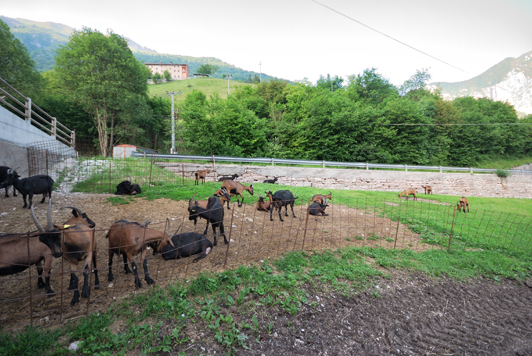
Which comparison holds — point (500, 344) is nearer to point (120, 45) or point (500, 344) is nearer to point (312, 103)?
point (312, 103)

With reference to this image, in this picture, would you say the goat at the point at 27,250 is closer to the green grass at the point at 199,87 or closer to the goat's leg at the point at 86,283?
the goat's leg at the point at 86,283

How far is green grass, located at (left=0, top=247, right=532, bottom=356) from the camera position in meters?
2.91

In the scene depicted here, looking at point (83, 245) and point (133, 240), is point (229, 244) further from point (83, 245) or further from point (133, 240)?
point (83, 245)

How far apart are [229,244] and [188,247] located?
93cm

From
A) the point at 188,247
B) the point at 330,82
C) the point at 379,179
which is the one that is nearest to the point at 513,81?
the point at 330,82

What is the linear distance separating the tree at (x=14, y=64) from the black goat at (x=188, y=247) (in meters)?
27.4

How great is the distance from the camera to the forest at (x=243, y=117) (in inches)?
884

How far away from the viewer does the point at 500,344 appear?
148 inches

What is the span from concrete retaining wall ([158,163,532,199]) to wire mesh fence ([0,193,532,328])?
6945mm

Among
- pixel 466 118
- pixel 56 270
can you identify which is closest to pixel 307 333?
pixel 56 270

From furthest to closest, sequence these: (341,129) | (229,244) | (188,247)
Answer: (341,129) < (229,244) < (188,247)

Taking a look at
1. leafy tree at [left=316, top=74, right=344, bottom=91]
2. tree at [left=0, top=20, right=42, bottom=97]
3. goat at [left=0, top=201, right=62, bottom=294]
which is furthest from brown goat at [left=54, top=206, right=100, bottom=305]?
leafy tree at [left=316, top=74, right=344, bottom=91]

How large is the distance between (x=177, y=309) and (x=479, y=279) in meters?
6.76

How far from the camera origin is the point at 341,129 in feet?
86.1
